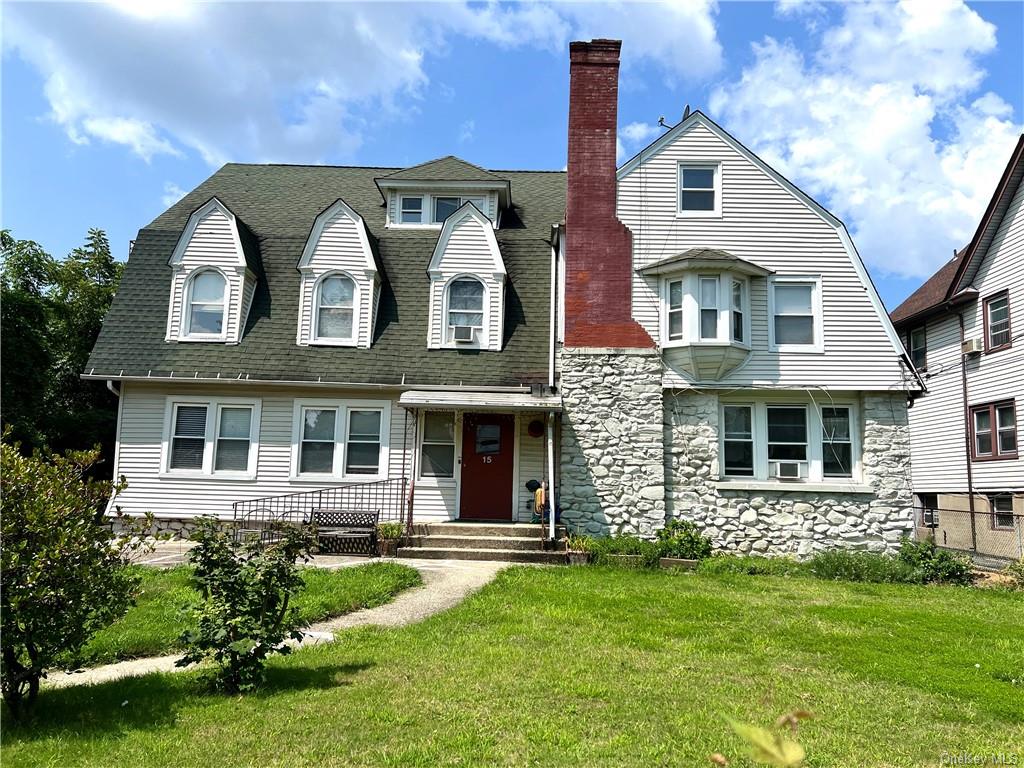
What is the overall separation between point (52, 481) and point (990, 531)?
20.1m

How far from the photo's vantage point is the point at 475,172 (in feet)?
65.6

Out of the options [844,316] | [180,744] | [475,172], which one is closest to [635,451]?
[844,316]

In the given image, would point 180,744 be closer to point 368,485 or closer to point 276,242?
point 368,485

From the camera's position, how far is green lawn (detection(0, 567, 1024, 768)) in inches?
191

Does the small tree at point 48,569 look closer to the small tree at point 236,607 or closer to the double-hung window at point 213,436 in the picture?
the small tree at point 236,607

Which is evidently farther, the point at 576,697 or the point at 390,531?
the point at 390,531

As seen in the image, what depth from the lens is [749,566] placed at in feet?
44.4

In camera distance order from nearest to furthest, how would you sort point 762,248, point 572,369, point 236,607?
point 236,607 < point 572,369 < point 762,248

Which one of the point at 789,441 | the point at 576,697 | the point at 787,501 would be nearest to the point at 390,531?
the point at 787,501

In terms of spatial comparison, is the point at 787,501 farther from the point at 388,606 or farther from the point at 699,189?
the point at 388,606

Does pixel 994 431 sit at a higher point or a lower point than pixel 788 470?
higher

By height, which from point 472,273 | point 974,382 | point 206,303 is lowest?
point 974,382

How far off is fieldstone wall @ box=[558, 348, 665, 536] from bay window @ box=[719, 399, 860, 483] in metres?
1.60

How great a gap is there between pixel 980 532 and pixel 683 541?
10.0 meters
